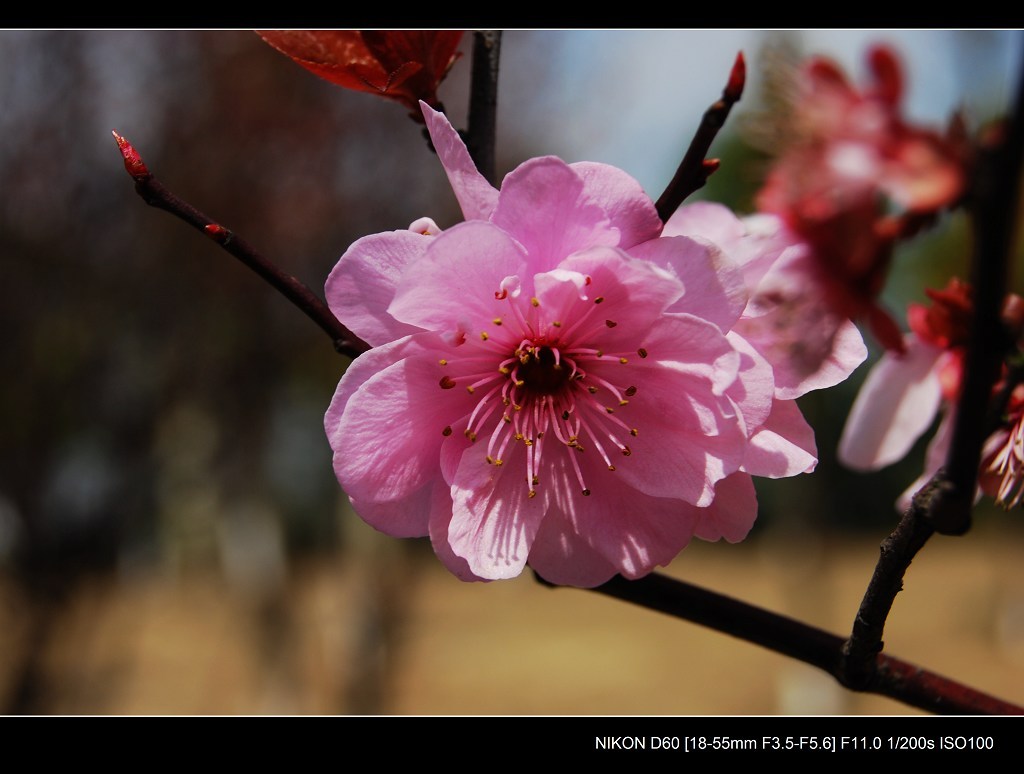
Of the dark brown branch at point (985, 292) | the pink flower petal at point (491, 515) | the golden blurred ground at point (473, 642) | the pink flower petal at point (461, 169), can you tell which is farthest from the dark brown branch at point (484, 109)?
the golden blurred ground at point (473, 642)

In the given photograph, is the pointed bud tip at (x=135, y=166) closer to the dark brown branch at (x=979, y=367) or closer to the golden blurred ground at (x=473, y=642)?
the dark brown branch at (x=979, y=367)

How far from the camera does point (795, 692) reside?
7117 millimetres

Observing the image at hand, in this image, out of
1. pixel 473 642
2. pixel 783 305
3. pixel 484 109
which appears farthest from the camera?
pixel 473 642

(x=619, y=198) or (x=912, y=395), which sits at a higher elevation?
(x=619, y=198)

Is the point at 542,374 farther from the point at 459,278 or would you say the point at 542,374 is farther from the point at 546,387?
the point at 459,278

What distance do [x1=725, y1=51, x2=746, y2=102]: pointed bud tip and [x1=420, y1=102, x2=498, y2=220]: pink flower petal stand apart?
208 millimetres

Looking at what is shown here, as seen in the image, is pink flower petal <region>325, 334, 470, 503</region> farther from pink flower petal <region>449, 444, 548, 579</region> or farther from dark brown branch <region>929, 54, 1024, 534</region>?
dark brown branch <region>929, 54, 1024, 534</region>

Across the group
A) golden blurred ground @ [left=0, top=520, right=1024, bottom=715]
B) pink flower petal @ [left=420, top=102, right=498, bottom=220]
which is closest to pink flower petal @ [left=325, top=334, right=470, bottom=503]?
pink flower petal @ [left=420, top=102, right=498, bottom=220]

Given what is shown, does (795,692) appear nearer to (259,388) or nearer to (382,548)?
(382,548)

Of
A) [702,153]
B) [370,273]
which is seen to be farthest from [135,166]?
[702,153]

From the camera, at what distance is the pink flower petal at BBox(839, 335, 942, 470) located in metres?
0.72

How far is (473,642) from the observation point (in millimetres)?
Answer: 12648

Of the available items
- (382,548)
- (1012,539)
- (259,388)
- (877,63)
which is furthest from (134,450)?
(1012,539)

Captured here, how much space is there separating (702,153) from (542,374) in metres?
0.27
